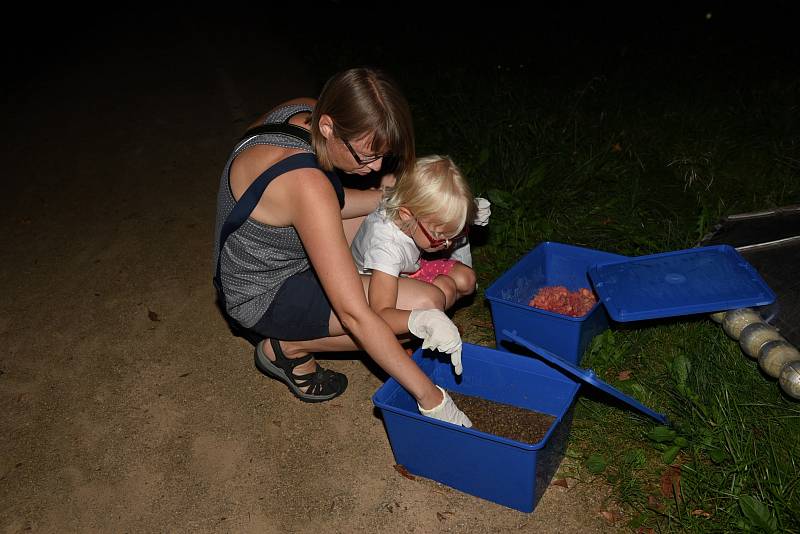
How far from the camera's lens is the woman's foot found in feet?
8.80

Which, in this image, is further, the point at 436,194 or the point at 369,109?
the point at 436,194

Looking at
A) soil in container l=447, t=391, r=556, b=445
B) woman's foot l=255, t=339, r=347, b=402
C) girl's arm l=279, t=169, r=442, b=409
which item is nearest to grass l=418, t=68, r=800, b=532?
soil in container l=447, t=391, r=556, b=445

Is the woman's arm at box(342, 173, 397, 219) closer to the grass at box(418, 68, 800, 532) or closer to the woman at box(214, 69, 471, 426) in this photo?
the woman at box(214, 69, 471, 426)

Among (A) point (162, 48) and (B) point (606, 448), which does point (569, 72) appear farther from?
(A) point (162, 48)

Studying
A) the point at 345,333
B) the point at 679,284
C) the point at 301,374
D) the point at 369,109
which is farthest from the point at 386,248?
the point at 679,284

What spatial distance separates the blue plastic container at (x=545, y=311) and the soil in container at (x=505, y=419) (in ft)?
0.86

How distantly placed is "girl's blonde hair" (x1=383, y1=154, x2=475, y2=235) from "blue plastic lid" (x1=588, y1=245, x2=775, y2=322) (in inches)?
22.8

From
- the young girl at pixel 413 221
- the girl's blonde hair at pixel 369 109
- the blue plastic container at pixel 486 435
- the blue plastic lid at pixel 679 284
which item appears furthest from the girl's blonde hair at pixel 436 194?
the blue plastic lid at pixel 679 284

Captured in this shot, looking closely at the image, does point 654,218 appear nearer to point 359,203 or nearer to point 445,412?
point 359,203

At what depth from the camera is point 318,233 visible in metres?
2.10

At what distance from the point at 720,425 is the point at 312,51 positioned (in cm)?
608

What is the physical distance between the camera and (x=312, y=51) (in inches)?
285

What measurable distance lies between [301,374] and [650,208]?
1.93 metres

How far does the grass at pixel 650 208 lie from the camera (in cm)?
213
